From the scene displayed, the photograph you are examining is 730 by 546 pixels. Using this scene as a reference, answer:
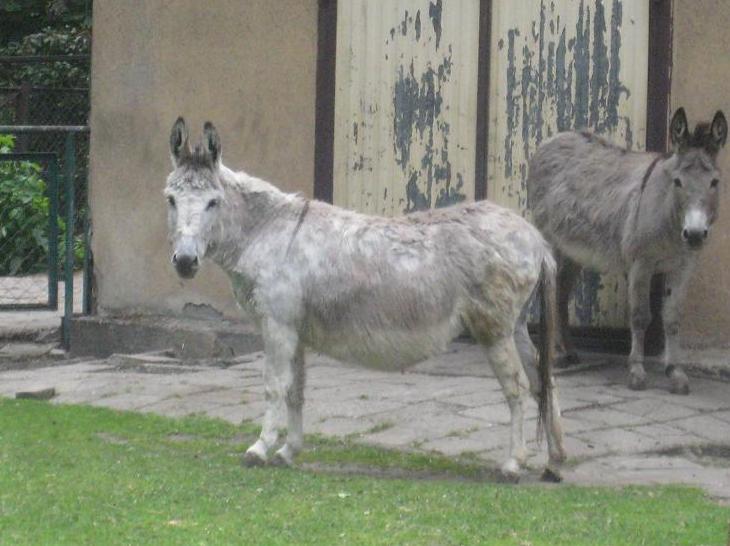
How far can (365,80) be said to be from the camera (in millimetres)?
12000

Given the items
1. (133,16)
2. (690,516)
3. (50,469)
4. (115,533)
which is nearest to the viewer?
(115,533)

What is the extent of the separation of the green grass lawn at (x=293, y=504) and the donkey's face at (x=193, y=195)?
113cm

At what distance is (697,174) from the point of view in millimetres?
10062

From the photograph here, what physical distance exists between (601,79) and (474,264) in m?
3.83

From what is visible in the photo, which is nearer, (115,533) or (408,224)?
(115,533)

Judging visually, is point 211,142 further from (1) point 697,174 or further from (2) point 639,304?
(2) point 639,304

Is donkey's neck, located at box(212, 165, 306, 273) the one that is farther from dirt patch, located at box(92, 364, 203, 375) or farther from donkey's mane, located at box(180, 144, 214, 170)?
dirt patch, located at box(92, 364, 203, 375)

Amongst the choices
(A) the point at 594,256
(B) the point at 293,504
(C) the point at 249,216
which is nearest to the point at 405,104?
(A) the point at 594,256

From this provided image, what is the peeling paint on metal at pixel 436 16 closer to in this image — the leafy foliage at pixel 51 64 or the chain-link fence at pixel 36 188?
the chain-link fence at pixel 36 188

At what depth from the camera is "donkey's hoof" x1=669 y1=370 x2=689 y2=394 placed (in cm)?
1017

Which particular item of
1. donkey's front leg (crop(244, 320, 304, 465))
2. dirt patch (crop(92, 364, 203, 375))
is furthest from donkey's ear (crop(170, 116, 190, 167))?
dirt patch (crop(92, 364, 203, 375))

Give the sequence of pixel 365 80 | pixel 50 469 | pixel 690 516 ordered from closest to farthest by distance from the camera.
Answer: pixel 690 516, pixel 50 469, pixel 365 80

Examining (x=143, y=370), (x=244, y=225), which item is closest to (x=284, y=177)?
(x=143, y=370)

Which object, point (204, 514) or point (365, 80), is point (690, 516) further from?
point (365, 80)
